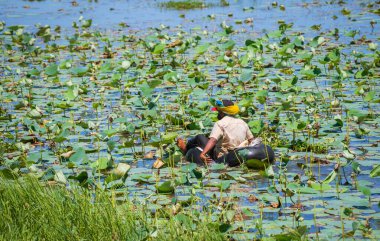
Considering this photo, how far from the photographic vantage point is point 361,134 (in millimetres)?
8961

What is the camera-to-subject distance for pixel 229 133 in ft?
28.4

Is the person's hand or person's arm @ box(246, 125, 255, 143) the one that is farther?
person's arm @ box(246, 125, 255, 143)

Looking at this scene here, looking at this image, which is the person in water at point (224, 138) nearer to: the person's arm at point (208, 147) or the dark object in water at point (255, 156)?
the person's arm at point (208, 147)

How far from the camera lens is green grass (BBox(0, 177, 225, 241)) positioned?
5688 mm

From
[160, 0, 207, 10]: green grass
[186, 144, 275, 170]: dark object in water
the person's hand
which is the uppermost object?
[186, 144, 275, 170]: dark object in water

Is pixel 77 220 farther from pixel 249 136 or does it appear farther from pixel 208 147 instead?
pixel 249 136

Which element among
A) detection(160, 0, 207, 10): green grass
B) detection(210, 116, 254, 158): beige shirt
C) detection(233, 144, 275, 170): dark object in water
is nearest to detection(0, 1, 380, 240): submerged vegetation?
detection(233, 144, 275, 170): dark object in water

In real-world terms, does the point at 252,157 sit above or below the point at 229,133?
below

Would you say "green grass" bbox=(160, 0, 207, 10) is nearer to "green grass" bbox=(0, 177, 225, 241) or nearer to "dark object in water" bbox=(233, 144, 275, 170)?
"dark object in water" bbox=(233, 144, 275, 170)

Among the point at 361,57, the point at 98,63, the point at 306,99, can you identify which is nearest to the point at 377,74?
the point at 361,57

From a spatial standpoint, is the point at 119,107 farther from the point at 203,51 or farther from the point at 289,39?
the point at 289,39

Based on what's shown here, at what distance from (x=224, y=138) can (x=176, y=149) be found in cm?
58

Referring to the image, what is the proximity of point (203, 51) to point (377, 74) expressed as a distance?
11.1 feet

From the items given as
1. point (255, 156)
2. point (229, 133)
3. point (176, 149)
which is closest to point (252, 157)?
point (255, 156)
